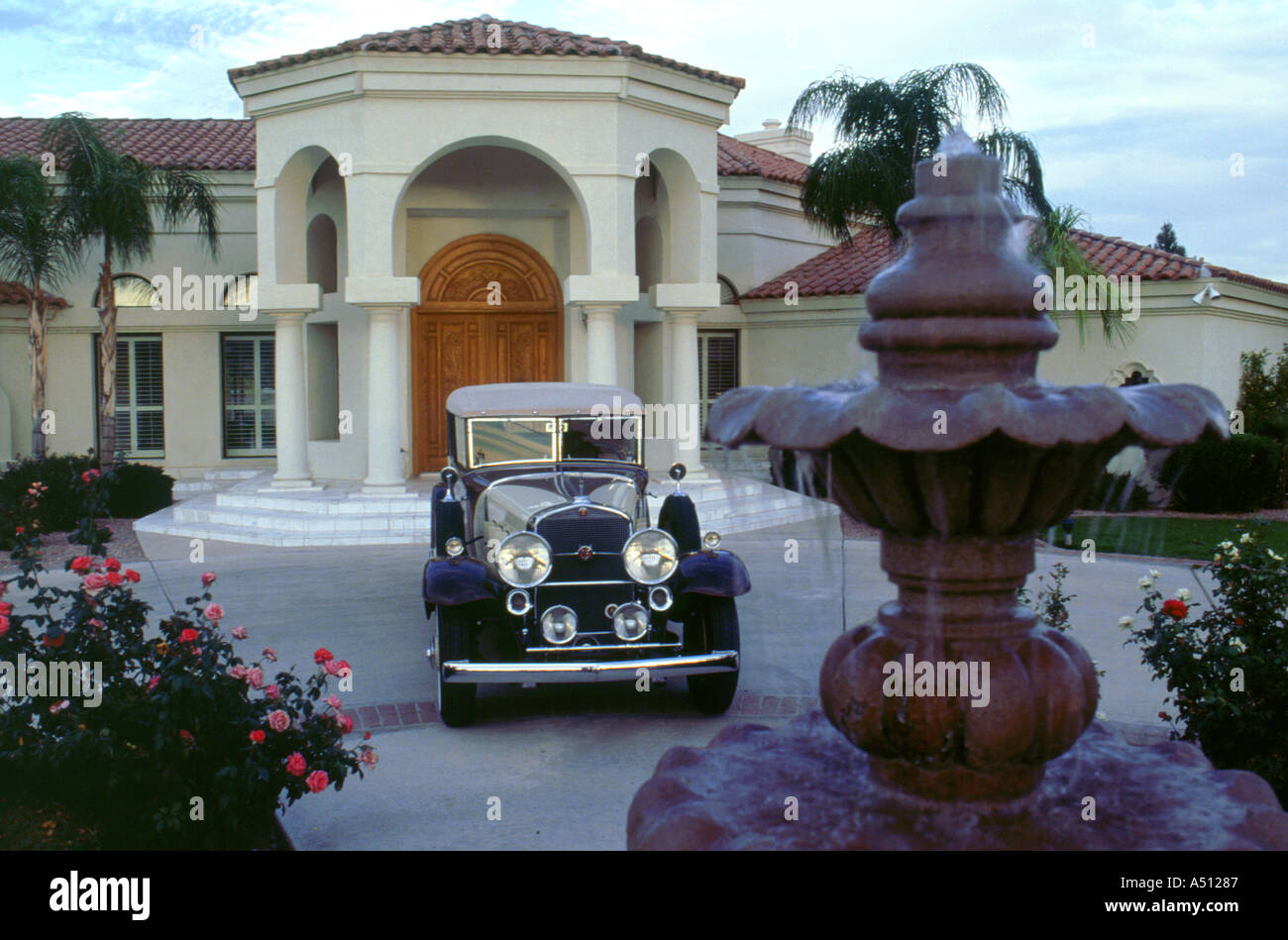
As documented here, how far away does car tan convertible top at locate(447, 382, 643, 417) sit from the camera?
7723 mm

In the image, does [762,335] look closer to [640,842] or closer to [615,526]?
[615,526]

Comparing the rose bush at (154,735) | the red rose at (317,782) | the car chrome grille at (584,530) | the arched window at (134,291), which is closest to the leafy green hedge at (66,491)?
the arched window at (134,291)

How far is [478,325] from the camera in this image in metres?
17.5

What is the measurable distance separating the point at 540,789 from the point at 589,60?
11.3 m

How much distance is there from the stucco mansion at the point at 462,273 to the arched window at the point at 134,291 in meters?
0.05

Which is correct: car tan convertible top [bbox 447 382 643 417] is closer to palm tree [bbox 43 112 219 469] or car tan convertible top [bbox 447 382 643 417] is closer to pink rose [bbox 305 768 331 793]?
pink rose [bbox 305 768 331 793]

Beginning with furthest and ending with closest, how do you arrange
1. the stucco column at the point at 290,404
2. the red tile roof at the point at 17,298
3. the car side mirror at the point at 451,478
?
1. the red tile roof at the point at 17,298
2. the stucco column at the point at 290,404
3. the car side mirror at the point at 451,478

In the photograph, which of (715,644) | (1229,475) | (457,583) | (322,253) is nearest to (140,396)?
(322,253)

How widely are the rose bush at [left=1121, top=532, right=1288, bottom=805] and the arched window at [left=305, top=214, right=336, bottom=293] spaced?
14652mm

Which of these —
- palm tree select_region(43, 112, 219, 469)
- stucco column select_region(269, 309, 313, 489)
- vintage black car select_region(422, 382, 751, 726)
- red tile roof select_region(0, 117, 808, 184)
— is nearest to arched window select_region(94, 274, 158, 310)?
red tile roof select_region(0, 117, 808, 184)

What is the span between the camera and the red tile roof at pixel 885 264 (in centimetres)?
1716

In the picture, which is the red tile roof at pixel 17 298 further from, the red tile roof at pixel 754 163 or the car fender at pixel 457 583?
the car fender at pixel 457 583
